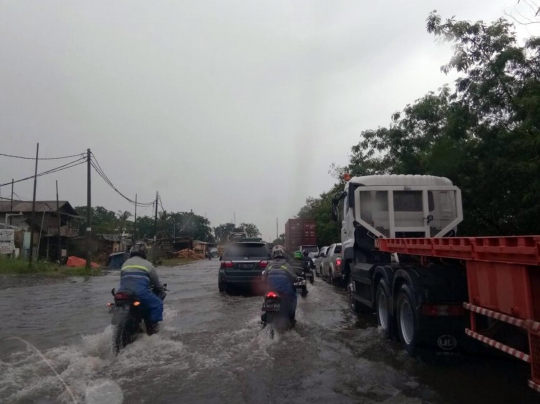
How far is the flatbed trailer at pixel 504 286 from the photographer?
4254 millimetres

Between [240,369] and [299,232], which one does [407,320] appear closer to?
[240,369]

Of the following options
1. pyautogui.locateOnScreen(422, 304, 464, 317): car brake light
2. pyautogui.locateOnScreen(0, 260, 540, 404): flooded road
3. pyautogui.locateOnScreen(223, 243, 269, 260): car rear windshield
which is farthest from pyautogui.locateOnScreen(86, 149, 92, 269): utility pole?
pyautogui.locateOnScreen(422, 304, 464, 317): car brake light

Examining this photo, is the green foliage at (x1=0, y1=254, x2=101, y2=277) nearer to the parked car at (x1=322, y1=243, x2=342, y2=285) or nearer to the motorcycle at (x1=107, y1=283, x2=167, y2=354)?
the parked car at (x1=322, y1=243, x2=342, y2=285)

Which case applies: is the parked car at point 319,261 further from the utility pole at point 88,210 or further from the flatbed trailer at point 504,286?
the flatbed trailer at point 504,286

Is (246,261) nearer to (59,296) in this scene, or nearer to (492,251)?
(59,296)

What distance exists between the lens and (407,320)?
23.9ft

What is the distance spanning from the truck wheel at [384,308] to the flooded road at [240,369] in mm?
274

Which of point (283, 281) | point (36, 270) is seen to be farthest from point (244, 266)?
point (36, 270)

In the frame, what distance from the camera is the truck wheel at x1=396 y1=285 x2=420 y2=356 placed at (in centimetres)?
666

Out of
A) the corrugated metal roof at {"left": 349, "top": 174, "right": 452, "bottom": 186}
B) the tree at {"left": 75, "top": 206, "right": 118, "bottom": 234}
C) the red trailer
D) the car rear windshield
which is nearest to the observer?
the red trailer

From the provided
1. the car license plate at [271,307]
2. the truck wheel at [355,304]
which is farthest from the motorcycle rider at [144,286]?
the truck wheel at [355,304]

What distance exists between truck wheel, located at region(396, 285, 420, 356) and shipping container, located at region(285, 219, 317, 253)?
29.0m

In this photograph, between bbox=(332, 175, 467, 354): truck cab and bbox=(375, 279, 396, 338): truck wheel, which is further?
bbox=(332, 175, 467, 354): truck cab

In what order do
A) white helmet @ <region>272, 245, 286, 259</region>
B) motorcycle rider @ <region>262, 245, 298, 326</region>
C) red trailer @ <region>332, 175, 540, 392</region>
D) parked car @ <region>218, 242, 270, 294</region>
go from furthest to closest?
1. parked car @ <region>218, 242, 270, 294</region>
2. white helmet @ <region>272, 245, 286, 259</region>
3. motorcycle rider @ <region>262, 245, 298, 326</region>
4. red trailer @ <region>332, 175, 540, 392</region>
